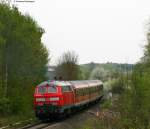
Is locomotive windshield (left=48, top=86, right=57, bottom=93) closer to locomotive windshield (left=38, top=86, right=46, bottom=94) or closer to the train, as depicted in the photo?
the train

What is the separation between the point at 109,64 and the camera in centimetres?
15150

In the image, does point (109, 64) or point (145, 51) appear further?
point (109, 64)

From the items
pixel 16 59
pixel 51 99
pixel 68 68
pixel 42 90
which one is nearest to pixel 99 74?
pixel 68 68

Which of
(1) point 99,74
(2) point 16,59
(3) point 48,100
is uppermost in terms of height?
(1) point 99,74

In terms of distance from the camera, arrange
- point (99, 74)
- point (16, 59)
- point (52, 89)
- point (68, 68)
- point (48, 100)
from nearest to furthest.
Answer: point (48, 100)
point (52, 89)
point (16, 59)
point (68, 68)
point (99, 74)

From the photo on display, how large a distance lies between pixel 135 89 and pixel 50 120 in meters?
10.6

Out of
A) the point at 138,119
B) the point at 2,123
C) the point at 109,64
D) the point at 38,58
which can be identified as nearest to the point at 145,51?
the point at 38,58

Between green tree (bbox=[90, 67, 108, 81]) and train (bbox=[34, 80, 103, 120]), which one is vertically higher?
green tree (bbox=[90, 67, 108, 81])

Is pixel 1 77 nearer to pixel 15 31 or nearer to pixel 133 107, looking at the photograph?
pixel 15 31

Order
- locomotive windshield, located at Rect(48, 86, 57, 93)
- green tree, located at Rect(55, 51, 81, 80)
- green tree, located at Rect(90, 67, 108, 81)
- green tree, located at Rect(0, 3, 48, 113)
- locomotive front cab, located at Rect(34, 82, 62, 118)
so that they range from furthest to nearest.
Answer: green tree, located at Rect(90, 67, 108, 81), green tree, located at Rect(55, 51, 81, 80), green tree, located at Rect(0, 3, 48, 113), locomotive windshield, located at Rect(48, 86, 57, 93), locomotive front cab, located at Rect(34, 82, 62, 118)

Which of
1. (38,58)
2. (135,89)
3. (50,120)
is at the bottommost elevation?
(50,120)

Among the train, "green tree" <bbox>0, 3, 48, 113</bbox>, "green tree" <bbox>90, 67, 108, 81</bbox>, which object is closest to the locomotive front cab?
the train

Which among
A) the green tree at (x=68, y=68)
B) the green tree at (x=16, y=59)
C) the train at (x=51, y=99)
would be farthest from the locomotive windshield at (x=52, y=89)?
the green tree at (x=68, y=68)

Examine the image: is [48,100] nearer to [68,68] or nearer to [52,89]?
[52,89]
